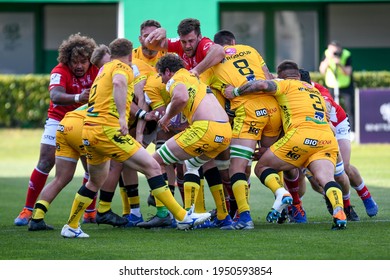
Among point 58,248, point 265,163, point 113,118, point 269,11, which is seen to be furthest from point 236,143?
point 269,11

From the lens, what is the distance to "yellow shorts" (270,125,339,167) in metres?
10.7

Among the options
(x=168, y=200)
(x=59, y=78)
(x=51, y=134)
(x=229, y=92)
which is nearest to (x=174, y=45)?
(x=229, y=92)

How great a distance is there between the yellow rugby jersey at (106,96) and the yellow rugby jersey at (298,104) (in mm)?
1825

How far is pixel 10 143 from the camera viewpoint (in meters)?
26.0

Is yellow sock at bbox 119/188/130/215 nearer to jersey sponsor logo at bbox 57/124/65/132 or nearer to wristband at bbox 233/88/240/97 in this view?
jersey sponsor logo at bbox 57/124/65/132

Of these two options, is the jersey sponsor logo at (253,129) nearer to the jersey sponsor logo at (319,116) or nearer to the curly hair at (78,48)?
the jersey sponsor logo at (319,116)

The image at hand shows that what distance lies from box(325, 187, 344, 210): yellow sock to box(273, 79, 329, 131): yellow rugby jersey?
0.83m

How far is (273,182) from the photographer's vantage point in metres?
10.6

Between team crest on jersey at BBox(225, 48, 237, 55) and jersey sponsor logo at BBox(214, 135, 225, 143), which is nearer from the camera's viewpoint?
jersey sponsor logo at BBox(214, 135, 225, 143)

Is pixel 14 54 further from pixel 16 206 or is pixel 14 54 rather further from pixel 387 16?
pixel 16 206

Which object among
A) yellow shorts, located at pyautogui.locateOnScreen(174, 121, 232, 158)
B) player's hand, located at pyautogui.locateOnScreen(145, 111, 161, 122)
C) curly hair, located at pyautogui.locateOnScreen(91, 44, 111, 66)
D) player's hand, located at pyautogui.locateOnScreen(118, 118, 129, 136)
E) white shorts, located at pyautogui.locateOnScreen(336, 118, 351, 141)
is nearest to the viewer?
player's hand, located at pyautogui.locateOnScreen(118, 118, 129, 136)

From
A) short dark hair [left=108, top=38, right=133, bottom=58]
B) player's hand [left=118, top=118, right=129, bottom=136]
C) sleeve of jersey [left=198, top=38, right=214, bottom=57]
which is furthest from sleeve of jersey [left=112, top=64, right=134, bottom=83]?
sleeve of jersey [left=198, top=38, right=214, bottom=57]

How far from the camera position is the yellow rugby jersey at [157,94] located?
11852mm

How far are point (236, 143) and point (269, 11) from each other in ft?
73.2
